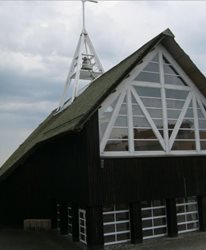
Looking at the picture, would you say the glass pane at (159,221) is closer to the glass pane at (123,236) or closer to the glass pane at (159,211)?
the glass pane at (159,211)

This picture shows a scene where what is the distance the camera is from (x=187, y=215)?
54.9 feet

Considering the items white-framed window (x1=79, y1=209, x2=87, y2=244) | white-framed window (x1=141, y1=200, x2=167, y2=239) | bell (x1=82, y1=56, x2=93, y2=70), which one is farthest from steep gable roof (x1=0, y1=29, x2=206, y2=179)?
bell (x1=82, y1=56, x2=93, y2=70)

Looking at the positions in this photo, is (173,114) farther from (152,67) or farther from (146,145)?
(152,67)

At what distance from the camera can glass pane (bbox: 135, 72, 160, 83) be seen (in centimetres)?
1577

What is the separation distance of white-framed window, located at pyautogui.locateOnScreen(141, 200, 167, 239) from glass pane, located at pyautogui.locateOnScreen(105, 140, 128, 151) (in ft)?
8.33

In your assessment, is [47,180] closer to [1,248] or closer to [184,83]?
[1,248]

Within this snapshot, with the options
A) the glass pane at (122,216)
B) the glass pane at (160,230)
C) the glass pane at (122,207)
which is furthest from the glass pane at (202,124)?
the glass pane at (122,216)

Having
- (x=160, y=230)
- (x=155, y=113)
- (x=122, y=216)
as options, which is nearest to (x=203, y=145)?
(x=155, y=113)

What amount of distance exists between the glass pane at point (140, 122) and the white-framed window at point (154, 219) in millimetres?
3202

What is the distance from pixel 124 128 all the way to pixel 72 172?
2880mm

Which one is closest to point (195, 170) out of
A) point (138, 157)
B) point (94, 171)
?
point (138, 157)

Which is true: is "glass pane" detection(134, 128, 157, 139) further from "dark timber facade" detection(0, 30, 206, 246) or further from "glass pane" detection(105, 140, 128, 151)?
"glass pane" detection(105, 140, 128, 151)

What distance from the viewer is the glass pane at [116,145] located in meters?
14.7

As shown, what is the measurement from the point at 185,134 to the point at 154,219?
12.8 feet
